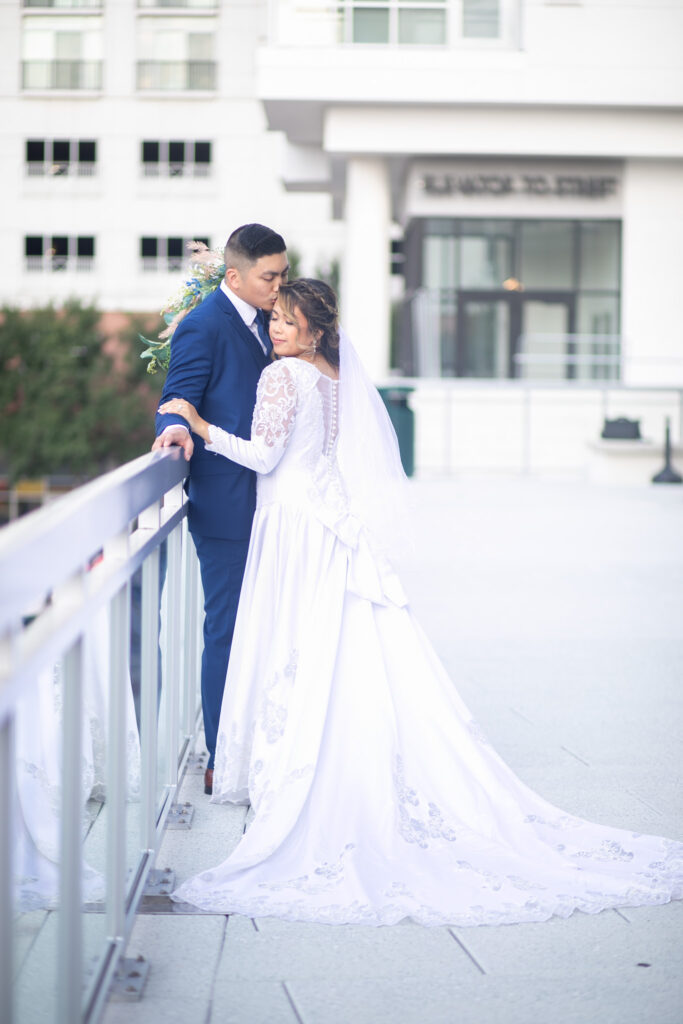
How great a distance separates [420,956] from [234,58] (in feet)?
Answer: 151

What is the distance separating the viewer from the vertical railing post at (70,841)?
233 centimetres

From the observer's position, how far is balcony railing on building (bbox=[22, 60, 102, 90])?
4625cm

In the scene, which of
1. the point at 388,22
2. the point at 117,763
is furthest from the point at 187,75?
the point at 117,763

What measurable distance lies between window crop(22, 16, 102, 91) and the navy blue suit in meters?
A: 44.6

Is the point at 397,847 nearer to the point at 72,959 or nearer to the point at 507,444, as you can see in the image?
the point at 72,959

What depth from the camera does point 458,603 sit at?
31.8 feet

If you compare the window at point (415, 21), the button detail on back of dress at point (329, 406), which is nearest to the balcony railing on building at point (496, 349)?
the window at point (415, 21)

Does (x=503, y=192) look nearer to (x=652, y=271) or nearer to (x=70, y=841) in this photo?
(x=652, y=271)

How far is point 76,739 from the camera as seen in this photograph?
92.8 inches

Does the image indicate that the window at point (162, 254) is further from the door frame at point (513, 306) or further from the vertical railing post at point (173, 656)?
the vertical railing post at point (173, 656)

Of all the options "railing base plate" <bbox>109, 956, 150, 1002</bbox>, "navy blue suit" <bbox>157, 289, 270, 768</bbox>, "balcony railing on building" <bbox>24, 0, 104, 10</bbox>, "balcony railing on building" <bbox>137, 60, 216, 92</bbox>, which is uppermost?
"balcony railing on building" <bbox>24, 0, 104, 10</bbox>

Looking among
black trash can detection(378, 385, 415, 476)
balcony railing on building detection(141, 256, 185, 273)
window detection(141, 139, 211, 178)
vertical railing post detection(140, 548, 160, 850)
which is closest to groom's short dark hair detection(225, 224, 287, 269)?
vertical railing post detection(140, 548, 160, 850)

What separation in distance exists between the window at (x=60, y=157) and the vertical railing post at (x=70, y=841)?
4559 cm

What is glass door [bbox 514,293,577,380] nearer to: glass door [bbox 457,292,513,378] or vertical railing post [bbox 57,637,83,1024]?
glass door [bbox 457,292,513,378]
